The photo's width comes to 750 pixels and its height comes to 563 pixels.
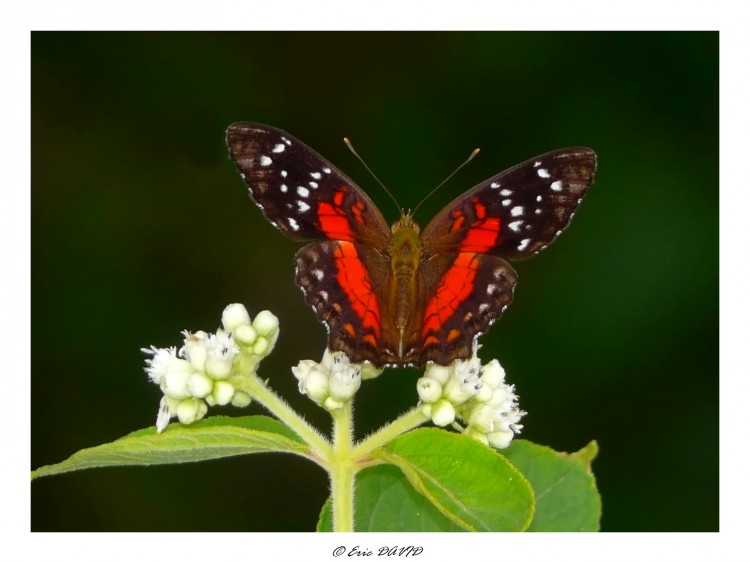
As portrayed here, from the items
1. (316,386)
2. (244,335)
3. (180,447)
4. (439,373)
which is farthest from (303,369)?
(180,447)

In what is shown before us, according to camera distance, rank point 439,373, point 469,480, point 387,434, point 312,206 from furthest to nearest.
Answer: point 312,206
point 439,373
point 387,434
point 469,480

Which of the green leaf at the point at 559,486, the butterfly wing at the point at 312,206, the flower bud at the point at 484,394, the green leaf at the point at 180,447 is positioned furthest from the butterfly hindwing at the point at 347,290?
the green leaf at the point at 559,486

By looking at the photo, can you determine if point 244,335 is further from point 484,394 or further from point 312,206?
point 484,394

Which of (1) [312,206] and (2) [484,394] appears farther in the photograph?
(1) [312,206]

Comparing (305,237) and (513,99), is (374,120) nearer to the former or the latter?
(513,99)

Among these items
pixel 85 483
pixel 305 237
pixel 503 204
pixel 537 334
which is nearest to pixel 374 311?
pixel 305 237

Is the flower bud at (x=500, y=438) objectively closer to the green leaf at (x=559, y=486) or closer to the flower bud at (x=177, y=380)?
the green leaf at (x=559, y=486)
